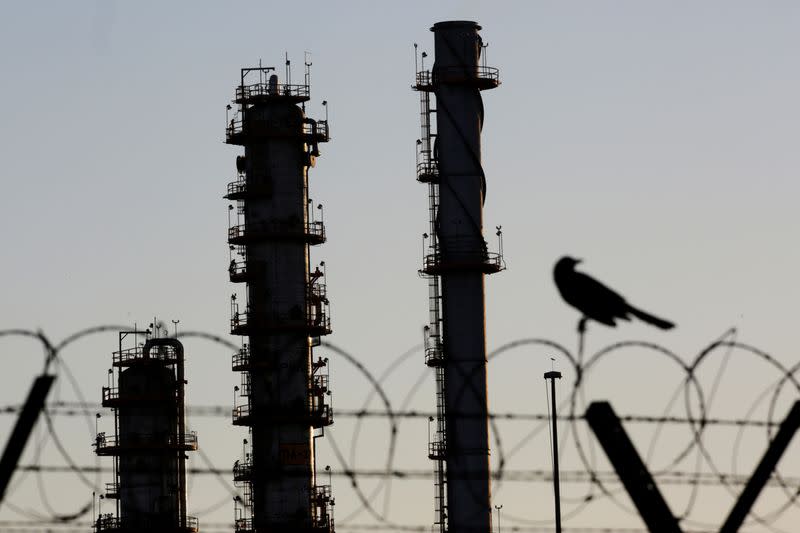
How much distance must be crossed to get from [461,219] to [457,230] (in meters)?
0.40

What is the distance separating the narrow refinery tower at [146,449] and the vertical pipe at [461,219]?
14705 millimetres

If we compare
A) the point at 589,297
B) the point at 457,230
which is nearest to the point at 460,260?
the point at 457,230

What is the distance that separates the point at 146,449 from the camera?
100 meters

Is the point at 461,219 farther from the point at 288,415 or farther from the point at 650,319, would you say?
the point at 650,319

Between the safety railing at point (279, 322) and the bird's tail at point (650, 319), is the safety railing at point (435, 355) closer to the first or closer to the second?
the safety railing at point (279, 322)

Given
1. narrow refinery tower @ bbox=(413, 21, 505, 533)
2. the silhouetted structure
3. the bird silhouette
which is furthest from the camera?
narrow refinery tower @ bbox=(413, 21, 505, 533)

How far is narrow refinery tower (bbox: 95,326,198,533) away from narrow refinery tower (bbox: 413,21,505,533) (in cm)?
1413

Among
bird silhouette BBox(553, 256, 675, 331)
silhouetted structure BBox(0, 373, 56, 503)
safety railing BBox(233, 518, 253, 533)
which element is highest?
safety railing BBox(233, 518, 253, 533)

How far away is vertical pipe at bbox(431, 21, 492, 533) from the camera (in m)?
89.2

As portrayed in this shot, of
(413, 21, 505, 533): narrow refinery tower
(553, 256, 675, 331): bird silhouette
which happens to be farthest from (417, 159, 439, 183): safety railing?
(553, 256, 675, 331): bird silhouette

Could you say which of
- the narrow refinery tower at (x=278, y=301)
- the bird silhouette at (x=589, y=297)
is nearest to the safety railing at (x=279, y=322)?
the narrow refinery tower at (x=278, y=301)

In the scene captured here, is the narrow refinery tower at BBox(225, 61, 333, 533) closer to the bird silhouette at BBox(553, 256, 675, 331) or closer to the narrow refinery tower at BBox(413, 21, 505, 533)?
the narrow refinery tower at BBox(413, 21, 505, 533)

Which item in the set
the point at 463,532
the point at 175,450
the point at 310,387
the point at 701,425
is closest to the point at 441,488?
the point at 463,532

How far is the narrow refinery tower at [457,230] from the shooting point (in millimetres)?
89000
